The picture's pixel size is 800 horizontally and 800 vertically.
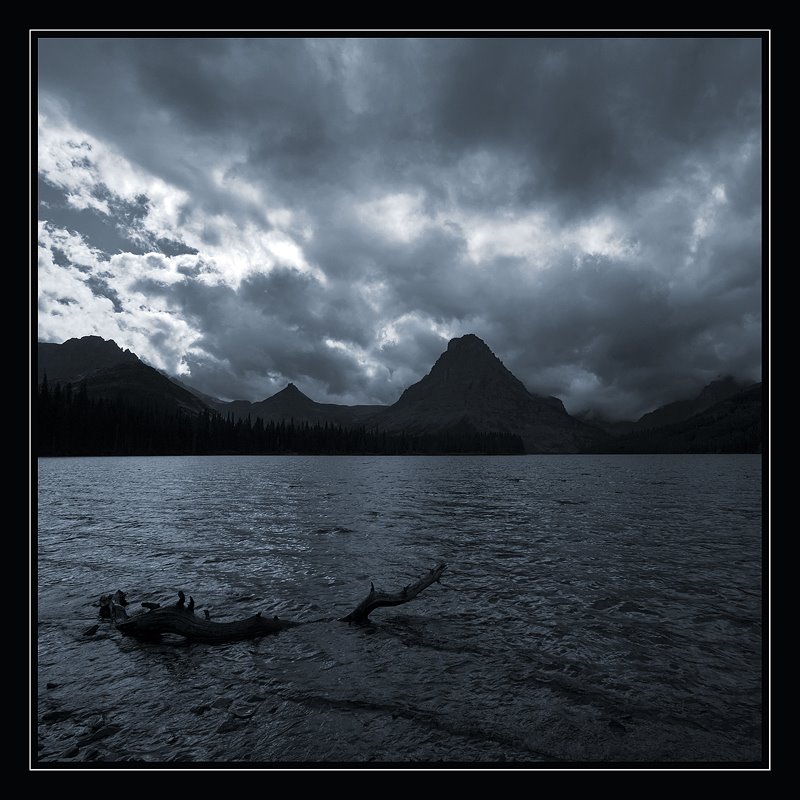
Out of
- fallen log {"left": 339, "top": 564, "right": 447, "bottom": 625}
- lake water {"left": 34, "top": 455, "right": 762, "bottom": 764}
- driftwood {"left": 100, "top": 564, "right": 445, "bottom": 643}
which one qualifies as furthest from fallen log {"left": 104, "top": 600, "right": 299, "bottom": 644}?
fallen log {"left": 339, "top": 564, "right": 447, "bottom": 625}

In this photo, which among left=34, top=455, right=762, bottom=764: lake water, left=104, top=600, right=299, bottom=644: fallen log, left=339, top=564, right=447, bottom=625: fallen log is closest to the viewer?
left=34, top=455, right=762, bottom=764: lake water

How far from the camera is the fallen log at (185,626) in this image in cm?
1301

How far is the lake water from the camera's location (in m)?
8.70

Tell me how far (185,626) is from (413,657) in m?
7.10

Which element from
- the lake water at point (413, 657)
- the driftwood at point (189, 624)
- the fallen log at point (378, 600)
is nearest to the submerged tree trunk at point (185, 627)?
the driftwood at point (189, 624)

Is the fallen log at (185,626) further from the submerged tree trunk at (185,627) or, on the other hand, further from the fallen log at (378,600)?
the fallen log at (378,600)

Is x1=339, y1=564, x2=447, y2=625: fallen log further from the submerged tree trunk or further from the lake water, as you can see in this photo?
the submerged tree trunk

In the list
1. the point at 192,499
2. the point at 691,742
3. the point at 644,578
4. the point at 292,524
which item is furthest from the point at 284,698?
the point at 192,499

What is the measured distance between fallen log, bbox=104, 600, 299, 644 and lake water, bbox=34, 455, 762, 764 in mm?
382

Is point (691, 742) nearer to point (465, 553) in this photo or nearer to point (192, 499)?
point (465, 553)
